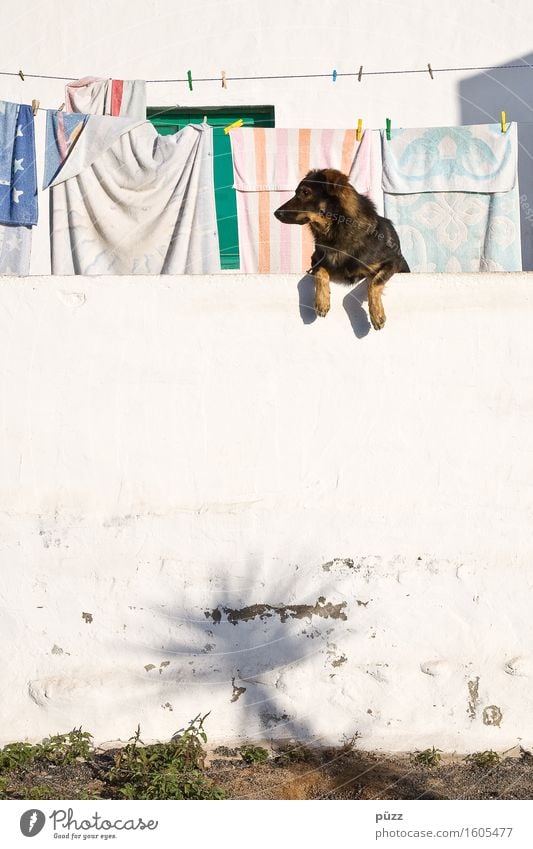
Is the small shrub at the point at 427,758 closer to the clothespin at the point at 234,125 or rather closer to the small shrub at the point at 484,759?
the small shrub at the point at 484,759

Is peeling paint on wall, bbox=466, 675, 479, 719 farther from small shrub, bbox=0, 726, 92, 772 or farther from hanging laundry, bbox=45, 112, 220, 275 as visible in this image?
hanging laundry, bbox=45, 112, 220, 275

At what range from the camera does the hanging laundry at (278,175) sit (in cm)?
757

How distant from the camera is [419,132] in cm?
770

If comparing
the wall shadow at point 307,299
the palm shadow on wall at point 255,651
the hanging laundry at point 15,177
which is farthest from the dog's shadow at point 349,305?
the hanging laundry at point 15,177

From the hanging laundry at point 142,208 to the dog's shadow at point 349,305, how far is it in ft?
7.13

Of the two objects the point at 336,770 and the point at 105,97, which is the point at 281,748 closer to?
the point at 336,770

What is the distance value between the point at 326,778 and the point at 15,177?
501cm

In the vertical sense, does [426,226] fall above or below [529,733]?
above

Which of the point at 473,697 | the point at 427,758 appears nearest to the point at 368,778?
the point at 427,758

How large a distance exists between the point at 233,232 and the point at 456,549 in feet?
11.9

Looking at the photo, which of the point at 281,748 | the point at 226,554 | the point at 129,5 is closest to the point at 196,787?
the point at 281,748

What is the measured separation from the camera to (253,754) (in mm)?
5246
